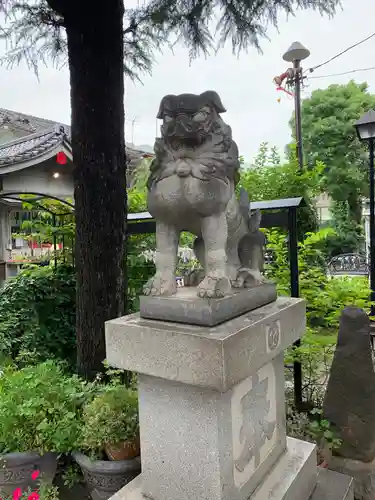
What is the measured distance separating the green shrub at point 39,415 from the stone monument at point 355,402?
5.40ft

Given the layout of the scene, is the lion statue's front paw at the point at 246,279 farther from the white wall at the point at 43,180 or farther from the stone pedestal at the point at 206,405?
the white wall at the point at 43,180

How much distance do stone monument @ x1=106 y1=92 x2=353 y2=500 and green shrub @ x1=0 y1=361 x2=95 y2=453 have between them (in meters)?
0.52

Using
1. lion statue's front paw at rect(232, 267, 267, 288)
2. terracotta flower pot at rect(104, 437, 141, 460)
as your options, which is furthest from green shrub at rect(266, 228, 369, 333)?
terracotta flower pot at rect(104, 437, 141, 460)

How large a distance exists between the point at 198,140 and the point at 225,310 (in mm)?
751

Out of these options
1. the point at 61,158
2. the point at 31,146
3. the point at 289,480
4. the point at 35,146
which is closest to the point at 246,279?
the point at 289,480

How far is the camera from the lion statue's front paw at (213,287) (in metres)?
1.70

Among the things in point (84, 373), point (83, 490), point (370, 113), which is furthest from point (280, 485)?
point (370, 113)

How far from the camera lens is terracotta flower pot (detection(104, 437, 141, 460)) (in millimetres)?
2145

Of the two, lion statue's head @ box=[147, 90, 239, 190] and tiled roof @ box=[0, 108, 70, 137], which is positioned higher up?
tiled roof @ box=[0, 108, 70, 137]

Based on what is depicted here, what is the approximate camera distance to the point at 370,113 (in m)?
5.46

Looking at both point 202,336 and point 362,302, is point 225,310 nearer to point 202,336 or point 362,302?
point 202,336

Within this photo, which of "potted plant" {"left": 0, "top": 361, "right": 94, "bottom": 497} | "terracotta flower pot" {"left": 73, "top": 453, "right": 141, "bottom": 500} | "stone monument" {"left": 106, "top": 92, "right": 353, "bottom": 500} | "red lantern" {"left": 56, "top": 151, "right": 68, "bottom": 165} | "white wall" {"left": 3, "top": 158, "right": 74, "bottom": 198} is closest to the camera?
"stone monument" {"left": 106, "top": 92, "right": 353, "bottom": 500}

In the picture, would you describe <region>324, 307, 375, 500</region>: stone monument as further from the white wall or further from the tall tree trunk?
the white wall

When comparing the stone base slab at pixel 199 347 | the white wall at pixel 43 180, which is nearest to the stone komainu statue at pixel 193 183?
the stone base slab at pixel 199 347
